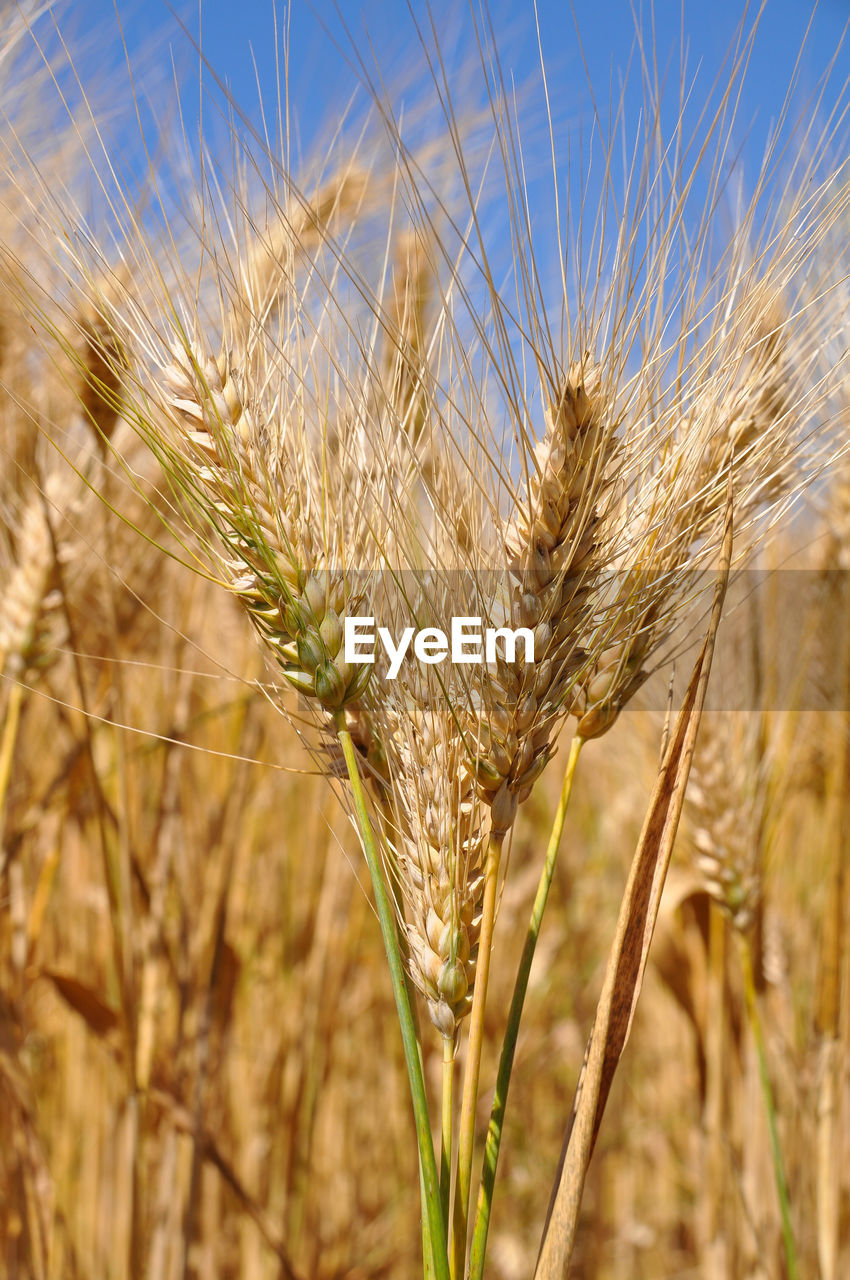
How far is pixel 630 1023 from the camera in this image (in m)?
0.47

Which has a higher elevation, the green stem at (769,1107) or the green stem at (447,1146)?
the green stem at (447,1146)

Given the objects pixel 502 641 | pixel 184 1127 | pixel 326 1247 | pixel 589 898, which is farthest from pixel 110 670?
pixel 589 898

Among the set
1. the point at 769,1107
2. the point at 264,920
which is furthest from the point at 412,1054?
the point at 264,920

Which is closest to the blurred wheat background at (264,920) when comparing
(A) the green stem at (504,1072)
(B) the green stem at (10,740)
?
(B) the green stem at (10,740)

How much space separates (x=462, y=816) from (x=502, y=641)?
0.31 feet

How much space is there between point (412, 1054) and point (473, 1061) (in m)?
0.03

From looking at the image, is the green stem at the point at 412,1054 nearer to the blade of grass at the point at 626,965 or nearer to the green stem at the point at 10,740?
the blade of grass at the point at 626,965

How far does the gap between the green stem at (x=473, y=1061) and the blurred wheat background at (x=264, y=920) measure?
5.9 inches

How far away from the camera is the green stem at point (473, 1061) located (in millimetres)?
419

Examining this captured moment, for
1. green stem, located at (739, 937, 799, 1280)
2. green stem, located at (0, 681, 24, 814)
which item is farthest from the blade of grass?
green stem, located at (0, 681, 24, 814)

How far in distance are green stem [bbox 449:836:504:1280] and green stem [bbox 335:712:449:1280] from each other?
0.02 m

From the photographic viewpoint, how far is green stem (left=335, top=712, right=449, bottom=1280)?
0.41 metres

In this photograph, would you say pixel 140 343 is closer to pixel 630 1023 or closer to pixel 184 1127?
pixel 630 1023

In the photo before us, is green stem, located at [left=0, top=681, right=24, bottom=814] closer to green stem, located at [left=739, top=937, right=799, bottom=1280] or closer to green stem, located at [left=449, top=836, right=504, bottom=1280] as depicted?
green stem, located at [left=449, top=836, right=504, bottom=1280]
